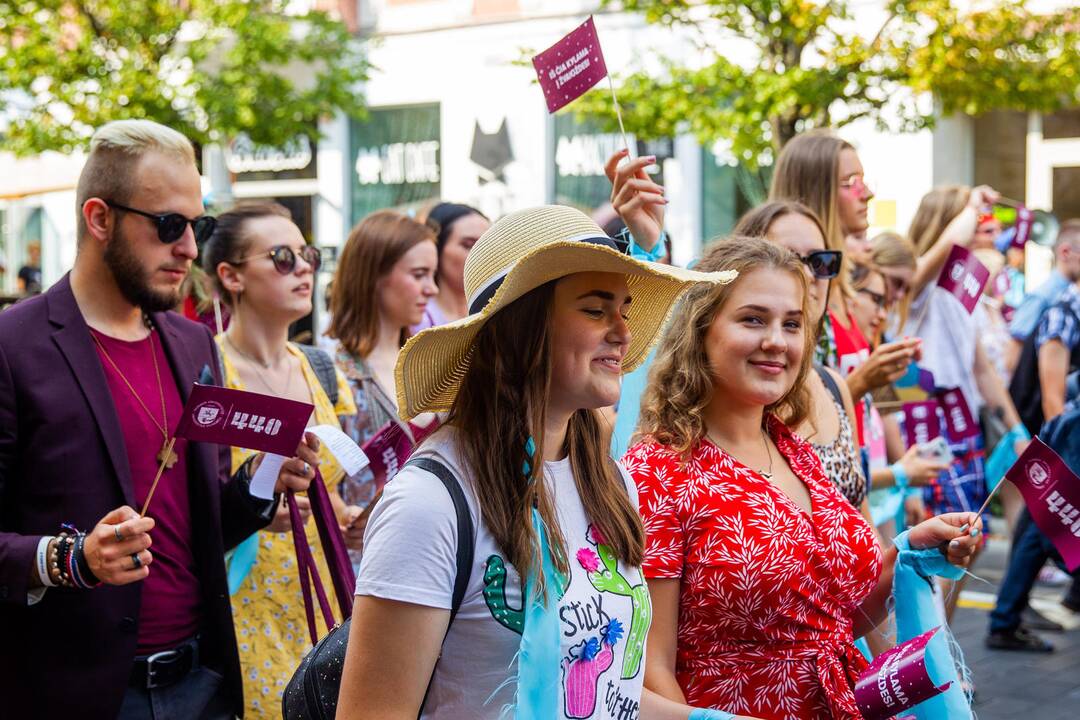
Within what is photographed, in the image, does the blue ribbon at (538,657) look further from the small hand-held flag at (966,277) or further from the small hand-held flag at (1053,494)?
the small hand-held flag at (966,277)

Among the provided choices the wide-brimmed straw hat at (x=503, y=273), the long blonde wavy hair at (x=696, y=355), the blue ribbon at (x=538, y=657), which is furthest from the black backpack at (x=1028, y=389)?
the blue ribbon at (x=538, y=657)

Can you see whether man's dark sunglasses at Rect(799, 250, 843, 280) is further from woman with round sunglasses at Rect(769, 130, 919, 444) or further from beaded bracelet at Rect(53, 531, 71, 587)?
beaded bracelet at Rect(53, 531, 71, 587)

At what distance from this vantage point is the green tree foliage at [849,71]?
11.7 m

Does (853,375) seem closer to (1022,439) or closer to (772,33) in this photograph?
(1022,439)

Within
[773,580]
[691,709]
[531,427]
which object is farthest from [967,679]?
[531,427]

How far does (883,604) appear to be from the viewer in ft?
11.0

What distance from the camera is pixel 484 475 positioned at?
2.28m

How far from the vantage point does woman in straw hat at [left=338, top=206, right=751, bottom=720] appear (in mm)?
2150

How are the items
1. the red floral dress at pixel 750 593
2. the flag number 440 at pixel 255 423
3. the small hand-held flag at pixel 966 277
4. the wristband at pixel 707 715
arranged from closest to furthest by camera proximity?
the wristband at pixel 707 715, the red floral dress at pixel 750 593, the flag number 440 at pixel 255 423, the small hand-held flag at pixel 966 277

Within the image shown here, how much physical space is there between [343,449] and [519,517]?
3.96 feet

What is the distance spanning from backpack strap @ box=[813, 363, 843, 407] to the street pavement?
273 cm

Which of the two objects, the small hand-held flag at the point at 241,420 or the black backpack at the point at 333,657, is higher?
the small hand-held flag at the point at 241,420

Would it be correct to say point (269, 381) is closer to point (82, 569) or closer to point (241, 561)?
point (241, 561)

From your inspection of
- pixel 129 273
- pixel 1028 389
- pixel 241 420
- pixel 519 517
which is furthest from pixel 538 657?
pixel 1028 389
